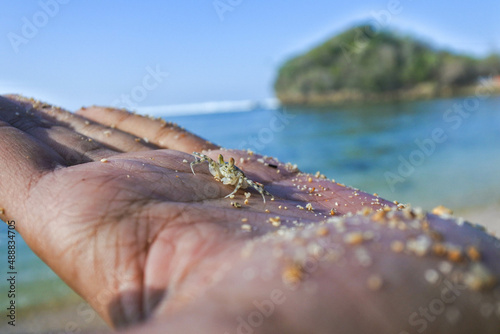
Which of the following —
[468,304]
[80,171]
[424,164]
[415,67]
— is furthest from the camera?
[415,67]

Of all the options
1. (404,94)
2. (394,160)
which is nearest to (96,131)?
(394,160)

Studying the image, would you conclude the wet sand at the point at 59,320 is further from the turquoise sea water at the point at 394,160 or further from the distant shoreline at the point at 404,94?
the distant shoreline at the point at 404,94

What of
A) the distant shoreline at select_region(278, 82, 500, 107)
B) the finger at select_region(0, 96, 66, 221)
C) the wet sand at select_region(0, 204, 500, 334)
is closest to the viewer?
the finger at select_region(0, 96, 66, 221)

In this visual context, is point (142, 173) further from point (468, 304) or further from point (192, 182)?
point (468, 304)

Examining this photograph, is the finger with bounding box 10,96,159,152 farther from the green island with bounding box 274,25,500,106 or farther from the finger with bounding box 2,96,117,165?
the green island with bounding box 274,25,500,106

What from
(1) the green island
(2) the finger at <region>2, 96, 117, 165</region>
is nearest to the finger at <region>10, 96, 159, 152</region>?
(2) the finger at <region>2, 96, 117, 165</region>

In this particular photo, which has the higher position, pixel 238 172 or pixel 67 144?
pixel 238 172

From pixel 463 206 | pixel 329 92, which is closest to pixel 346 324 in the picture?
pixel 463 206
